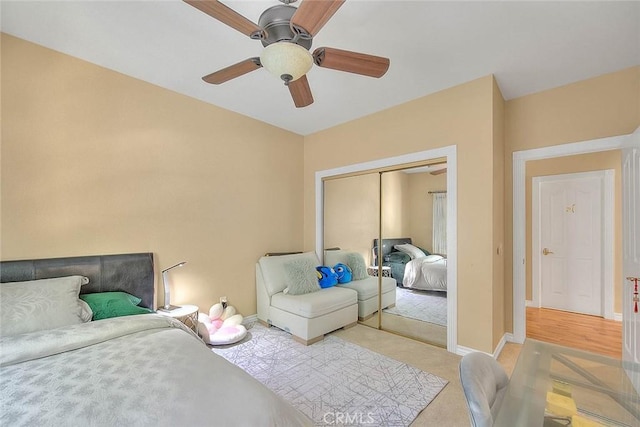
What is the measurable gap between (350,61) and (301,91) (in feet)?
1.56

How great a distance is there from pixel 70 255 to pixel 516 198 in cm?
437

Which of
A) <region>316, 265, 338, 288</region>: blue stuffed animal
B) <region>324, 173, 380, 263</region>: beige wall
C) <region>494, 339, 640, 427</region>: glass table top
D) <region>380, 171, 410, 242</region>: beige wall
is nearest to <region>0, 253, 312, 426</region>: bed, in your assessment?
<region>494, 339, 640, 427</region>: glass table top

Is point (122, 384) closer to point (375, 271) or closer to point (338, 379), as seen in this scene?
point (338, 379)

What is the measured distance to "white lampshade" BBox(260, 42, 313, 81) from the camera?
4.58 feet

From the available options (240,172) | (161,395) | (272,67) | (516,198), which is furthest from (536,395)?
(240,172)

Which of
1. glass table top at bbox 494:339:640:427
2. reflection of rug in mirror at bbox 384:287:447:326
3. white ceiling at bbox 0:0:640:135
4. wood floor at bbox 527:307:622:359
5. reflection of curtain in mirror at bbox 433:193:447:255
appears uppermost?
white ceiling at bbox 0:0:640:135

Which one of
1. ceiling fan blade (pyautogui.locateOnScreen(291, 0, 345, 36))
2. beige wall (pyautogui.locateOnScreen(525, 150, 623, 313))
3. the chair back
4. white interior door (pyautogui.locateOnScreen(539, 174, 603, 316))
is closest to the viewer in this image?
the chair back

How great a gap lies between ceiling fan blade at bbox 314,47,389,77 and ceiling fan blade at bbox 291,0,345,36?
0.73ft

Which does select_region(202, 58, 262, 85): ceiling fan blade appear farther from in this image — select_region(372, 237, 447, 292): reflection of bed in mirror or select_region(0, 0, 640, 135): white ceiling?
select_region(372, 237, 447, 292): reflection of bed in mirror

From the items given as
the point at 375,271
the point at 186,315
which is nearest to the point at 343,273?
the point at 375,271

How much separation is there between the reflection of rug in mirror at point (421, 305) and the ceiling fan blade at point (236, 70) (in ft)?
9.04

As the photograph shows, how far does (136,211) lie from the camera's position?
103 inches

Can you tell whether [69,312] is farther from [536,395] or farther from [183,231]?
[536,395]

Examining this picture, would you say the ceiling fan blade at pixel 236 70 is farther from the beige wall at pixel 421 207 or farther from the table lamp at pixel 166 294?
the beige wall at pixel 421 207
